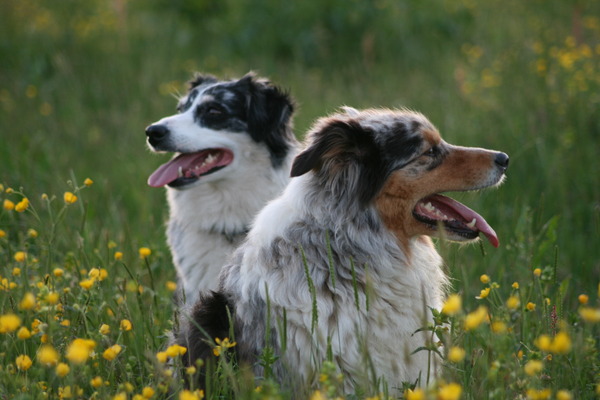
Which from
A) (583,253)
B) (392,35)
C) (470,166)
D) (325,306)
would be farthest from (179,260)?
(392,35)

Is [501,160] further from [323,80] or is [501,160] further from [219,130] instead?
[323,80]

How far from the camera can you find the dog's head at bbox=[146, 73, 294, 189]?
15.0 ft

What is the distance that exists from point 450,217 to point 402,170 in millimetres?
348

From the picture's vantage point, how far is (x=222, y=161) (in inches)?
187

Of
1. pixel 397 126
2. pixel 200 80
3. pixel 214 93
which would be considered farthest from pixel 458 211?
pixel 200 80

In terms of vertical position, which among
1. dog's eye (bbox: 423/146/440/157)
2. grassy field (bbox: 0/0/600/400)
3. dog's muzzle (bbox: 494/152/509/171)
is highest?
dog's eye (bbox: 423/146/440/157)

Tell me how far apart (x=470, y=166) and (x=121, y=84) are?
21.2 feet

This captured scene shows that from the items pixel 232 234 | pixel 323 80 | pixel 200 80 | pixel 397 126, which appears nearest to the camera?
pixel 397 126

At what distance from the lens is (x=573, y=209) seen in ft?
17.4

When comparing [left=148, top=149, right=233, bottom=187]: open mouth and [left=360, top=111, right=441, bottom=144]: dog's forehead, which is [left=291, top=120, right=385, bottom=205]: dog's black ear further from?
[left=148, top=149, right=233, bottom=187]: open mouth

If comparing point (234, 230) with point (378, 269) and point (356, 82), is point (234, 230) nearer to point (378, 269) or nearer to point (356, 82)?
point (378, 269)

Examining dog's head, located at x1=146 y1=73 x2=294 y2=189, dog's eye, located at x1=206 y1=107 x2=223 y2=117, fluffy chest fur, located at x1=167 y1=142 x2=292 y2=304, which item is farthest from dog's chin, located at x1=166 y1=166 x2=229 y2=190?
dog's eye, located at x1=206 y1=107 x2=223 y2=117

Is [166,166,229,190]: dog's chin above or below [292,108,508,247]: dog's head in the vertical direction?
below

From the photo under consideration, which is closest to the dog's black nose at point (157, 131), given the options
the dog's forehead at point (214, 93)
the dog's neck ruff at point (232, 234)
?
the dog's forehead at point (214, 93)
